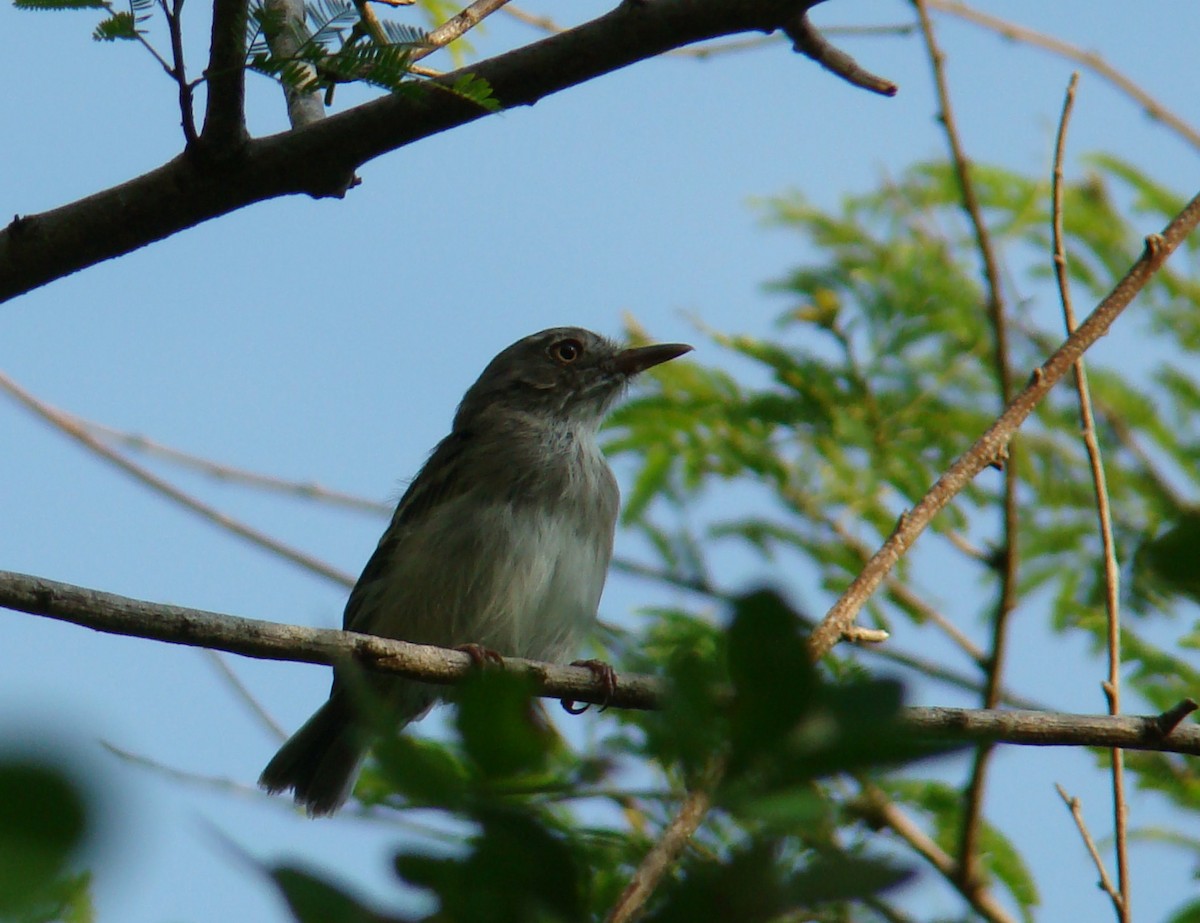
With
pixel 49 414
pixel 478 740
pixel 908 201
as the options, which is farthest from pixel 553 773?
pixel 908 201

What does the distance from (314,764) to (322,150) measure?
4.59m

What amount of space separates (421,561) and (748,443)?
182cm

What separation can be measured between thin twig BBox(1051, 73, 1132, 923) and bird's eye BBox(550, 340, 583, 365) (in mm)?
4040

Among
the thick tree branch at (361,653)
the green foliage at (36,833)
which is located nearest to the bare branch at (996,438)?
the thick tree branch at (361,653)

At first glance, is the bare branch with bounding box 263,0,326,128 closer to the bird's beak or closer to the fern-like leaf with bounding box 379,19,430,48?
the fern-like leaf with bounding box 379,19,430,48

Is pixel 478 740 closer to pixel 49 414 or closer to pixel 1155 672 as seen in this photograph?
pixel 1155 672

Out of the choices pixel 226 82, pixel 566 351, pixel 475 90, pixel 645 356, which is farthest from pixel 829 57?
pixel 566 351

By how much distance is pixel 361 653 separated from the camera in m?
3.76

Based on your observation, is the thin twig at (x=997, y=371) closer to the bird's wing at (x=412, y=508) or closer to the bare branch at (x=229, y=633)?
the bare branch at (x=229, y=633)

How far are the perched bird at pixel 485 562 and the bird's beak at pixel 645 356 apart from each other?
0.01 m

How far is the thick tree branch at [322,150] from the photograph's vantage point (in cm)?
318

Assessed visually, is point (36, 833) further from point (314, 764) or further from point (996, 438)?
point (314, 764)

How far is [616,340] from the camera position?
866 centimetres

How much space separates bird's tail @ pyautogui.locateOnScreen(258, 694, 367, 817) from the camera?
704cm
